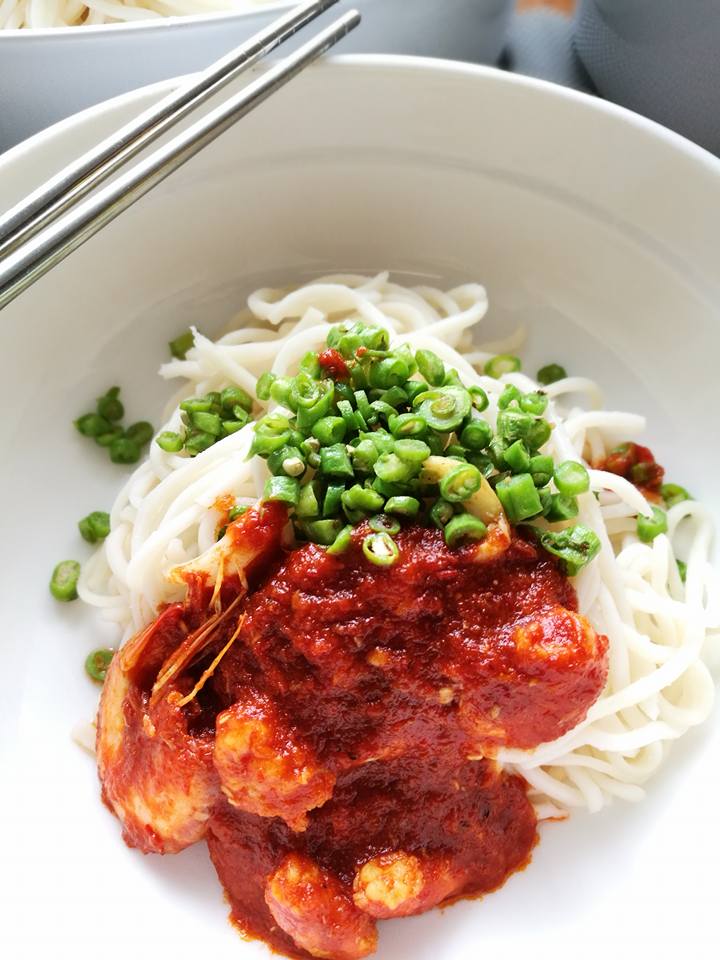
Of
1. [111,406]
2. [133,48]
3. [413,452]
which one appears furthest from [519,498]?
[133,48]

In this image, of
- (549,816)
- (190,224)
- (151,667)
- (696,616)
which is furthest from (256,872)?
(190,224)

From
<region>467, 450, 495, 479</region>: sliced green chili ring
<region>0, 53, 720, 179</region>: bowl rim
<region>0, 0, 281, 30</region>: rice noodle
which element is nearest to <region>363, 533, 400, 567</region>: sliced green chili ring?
<region>467, 450, 495, 479</region>: sliced green chili ring

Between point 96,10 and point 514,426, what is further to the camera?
point 96,10

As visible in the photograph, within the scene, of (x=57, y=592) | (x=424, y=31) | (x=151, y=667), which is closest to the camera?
(x=151, y=667)

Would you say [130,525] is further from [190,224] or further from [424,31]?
[424,31]

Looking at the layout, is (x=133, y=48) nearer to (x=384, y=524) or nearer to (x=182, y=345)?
(x=182, y=345)

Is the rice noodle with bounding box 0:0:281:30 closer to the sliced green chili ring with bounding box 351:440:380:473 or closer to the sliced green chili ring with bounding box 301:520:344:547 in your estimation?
the sliced green chili ring with bounding box 351:440:380:473

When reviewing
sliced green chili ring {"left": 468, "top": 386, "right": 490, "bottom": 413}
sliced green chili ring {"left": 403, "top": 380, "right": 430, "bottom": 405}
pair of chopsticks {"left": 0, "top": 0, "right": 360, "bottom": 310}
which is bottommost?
sliced green chili ring {"left": 403, "top": 380, "right": 430, "bottom": 405}
